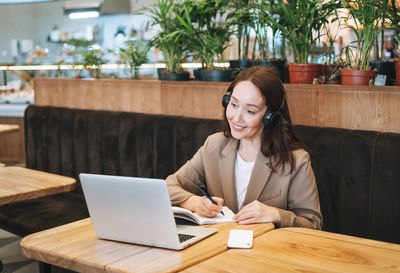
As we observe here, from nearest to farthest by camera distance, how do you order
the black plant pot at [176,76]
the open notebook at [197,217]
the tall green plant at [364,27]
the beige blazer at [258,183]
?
1. the open notebook at [197,217]
2. the beige blazer at [258,183]
3. the tall green plant at [364,27]
4. the black plant pot at [176,76]

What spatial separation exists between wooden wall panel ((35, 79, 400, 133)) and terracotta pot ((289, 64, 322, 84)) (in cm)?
7

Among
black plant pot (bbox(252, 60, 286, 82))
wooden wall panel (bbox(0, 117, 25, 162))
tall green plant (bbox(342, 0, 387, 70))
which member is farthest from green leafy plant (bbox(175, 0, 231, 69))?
wooden wall panel (bbox(0, 117, 25, 162))

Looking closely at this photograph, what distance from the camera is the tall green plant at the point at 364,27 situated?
226 cm

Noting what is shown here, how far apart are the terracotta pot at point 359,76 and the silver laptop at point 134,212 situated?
1.33 metres

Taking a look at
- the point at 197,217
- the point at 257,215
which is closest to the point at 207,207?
the point at 197,217

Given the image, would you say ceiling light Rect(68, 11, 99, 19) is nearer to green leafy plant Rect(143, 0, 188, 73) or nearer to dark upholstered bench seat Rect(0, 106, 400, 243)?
dark upholstered bench seat Rect(0, 106, 400, 243)

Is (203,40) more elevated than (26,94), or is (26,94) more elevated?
(203,40)

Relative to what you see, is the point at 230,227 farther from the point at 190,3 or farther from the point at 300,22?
the point at 190,3

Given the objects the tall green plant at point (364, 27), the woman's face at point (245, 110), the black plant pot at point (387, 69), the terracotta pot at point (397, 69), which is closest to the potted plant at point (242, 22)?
the tall green plant at point (364, 27)

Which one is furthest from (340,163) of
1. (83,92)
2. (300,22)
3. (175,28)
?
(83,92)

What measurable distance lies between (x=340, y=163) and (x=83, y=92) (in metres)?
2.24

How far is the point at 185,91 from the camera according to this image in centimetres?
306

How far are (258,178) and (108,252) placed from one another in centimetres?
74

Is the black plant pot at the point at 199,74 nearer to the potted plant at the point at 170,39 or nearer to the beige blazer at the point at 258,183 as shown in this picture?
the potted plant at the point at 170,39
